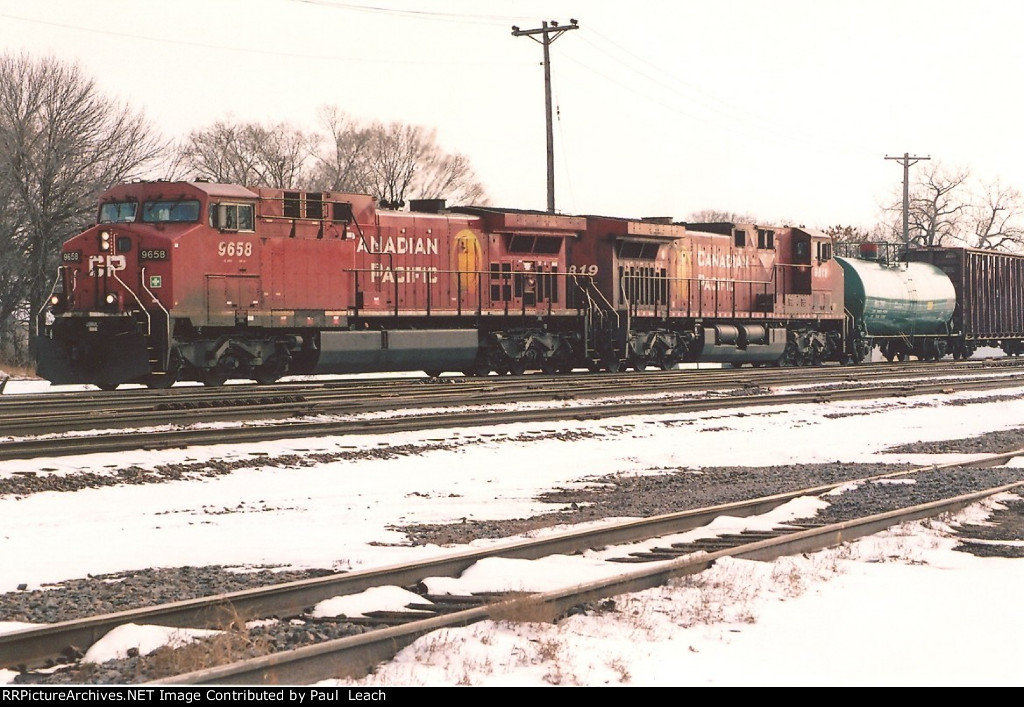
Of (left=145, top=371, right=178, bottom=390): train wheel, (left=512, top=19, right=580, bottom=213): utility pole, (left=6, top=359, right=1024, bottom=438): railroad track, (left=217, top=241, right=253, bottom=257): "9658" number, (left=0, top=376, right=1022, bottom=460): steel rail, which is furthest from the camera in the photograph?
(left=512, top=19, right=580, bottom=213): utility pole

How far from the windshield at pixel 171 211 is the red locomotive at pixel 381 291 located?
2 cm

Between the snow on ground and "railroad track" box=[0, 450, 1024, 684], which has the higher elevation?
"railroad track" box=[0, 450, 1024, 684]

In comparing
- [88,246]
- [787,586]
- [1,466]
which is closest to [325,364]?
[88,246]

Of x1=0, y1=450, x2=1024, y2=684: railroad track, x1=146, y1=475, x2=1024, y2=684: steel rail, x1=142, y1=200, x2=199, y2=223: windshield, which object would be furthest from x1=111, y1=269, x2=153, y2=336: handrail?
x1=146, y1=475, x2=1024, y2=684: steel rail

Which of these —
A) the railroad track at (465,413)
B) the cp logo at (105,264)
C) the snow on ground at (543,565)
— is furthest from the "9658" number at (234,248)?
the snow on ground at (543,565)

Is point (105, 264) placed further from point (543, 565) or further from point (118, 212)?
point (543, 565)

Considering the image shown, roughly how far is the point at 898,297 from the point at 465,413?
2331 centimetres

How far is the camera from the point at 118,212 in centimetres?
2219

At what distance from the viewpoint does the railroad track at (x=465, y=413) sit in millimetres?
13945

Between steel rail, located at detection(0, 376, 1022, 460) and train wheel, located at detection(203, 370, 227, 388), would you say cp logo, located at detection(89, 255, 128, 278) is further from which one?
steel rail, located at detection(0, 376, 1022, 460)

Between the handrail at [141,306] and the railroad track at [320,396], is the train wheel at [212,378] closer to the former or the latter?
the railroad track at [320,396]

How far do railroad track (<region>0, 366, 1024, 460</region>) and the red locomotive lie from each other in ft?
10.7

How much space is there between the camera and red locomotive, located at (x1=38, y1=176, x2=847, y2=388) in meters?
21.1

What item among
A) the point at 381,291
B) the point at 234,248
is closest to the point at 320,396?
the point at 234,248
